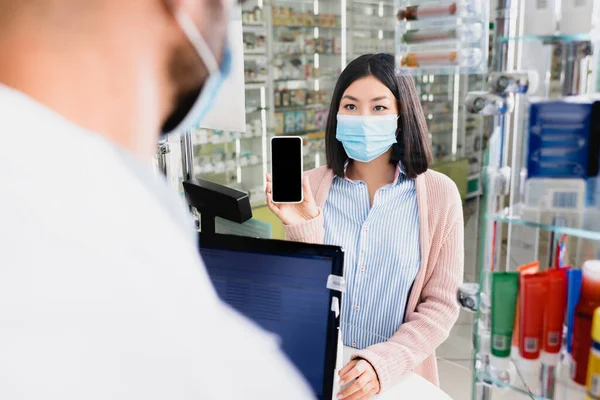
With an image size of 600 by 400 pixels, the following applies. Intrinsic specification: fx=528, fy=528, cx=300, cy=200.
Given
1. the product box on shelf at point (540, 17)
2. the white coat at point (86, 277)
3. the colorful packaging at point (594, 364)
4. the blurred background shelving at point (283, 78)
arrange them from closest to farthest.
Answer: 1. the white coat at point (86, 277)
2. the colorful packaging at point (594, 364)
3. the product box on shelf at point (540, 17)
4. the blurred background shelving at point (283, 78)

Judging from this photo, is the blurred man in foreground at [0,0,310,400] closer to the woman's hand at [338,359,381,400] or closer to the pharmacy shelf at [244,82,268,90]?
the woman's hand at [338,359,381,400]

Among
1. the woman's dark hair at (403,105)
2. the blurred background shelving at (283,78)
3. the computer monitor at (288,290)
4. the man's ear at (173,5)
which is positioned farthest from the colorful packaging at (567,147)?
the blurred background shelving at (283,78)

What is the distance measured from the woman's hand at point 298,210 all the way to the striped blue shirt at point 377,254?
0.17 metres

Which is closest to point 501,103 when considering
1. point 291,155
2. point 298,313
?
point 298,313

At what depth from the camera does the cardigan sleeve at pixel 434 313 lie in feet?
4.63

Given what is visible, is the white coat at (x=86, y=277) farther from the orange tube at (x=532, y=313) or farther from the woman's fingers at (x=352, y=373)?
the woman's fingers at (x=352, y=373)

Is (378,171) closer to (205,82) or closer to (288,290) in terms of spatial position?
(288,290)

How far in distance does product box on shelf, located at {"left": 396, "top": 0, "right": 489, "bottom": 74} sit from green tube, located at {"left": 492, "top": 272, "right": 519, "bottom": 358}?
1.11ft

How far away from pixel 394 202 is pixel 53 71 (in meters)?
1.20

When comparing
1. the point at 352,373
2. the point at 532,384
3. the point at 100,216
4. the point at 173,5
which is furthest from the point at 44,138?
the point at 352,373

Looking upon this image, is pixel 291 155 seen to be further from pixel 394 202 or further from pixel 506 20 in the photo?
pixel 506 20

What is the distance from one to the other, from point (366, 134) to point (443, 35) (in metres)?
0.72

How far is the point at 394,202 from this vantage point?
5.51 ft

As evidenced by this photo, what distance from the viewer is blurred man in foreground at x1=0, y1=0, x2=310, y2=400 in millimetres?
573
